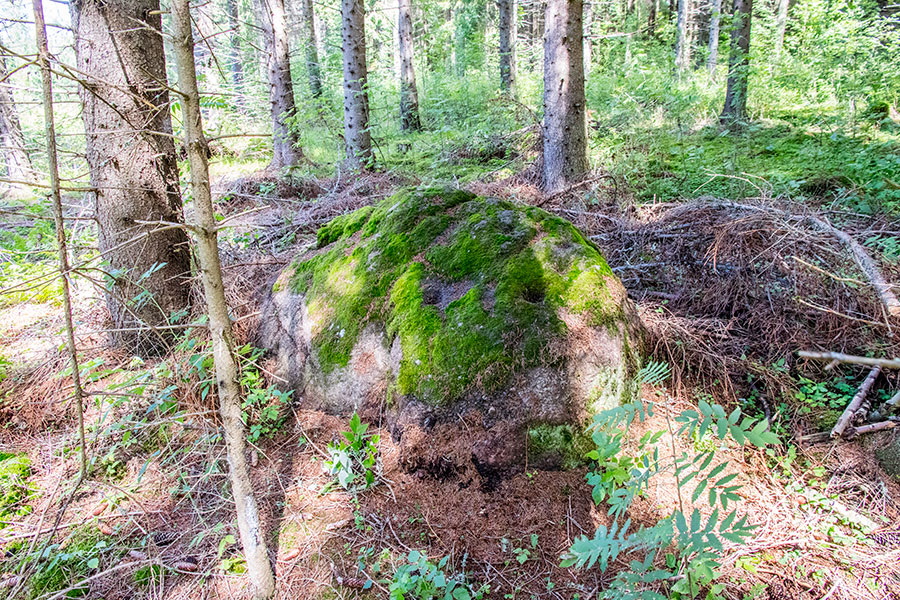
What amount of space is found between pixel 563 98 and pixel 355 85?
466 cm

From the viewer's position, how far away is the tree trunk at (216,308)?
190 cm

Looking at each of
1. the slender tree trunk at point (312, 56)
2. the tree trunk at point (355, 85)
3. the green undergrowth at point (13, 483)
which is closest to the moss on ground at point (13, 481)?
the green undergrowth at point (13, 483)

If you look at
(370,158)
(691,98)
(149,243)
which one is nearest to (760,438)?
(149,243)

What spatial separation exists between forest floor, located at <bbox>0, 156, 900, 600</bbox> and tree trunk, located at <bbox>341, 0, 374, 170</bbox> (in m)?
5.41

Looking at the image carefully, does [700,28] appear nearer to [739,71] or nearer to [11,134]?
[739,71]

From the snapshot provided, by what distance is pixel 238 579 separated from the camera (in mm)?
2402

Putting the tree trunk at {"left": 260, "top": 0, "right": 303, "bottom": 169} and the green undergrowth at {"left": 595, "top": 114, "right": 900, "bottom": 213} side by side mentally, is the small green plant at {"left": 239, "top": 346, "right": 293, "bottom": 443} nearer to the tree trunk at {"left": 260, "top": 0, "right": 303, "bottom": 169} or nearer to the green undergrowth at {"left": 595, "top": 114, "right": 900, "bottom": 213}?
the green undergrowth at {"left": 595, "top": 114, "right": 900, "bottom": 213}

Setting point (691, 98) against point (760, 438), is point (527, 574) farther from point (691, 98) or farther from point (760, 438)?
point (691, 98)

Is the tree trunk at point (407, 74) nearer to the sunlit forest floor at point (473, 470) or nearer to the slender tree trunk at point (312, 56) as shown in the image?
the slender tree trunk at point (312, 56)

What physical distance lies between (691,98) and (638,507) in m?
9.94

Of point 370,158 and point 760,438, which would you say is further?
point 370,158

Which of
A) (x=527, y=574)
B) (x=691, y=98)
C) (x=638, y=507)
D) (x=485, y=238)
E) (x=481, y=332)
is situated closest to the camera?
(x=527, y=574)

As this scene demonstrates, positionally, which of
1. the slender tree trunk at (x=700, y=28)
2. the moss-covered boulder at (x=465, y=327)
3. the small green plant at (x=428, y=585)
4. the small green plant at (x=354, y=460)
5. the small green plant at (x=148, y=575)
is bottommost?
the small green plant at (x=148, y=575)

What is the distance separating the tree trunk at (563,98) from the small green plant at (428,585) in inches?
199
